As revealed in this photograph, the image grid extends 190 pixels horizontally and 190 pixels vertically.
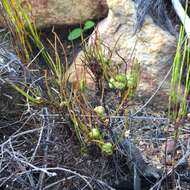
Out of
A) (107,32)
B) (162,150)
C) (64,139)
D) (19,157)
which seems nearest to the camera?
(19,157)

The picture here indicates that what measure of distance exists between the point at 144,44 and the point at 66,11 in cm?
46

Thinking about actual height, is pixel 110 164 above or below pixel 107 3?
below

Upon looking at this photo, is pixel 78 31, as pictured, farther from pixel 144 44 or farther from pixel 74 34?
pixel 144 44

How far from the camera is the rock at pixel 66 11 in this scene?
233 centimetres

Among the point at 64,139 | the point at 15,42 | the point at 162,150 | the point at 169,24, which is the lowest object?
the point at 162,150

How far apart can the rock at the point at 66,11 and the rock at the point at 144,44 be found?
106 millimetres

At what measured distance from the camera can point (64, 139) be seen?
1.86m

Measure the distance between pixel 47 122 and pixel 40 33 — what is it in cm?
65

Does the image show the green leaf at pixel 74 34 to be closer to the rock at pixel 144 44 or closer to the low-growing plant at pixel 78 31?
the low-growing plant at pixel 78 31

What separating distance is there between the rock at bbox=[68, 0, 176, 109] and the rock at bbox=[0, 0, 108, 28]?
0.11 m

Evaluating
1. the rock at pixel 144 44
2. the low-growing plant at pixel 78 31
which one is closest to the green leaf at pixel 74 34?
the low-growing plant at pixel 78 31

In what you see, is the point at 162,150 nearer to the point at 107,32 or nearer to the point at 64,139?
the point at 64,139

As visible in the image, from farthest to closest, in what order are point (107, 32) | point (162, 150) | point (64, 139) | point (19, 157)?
point (107, 32), point (162, 150), point (64, 139), point (19, 157)

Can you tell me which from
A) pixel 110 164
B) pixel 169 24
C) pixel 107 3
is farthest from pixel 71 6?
pixel 110 164
